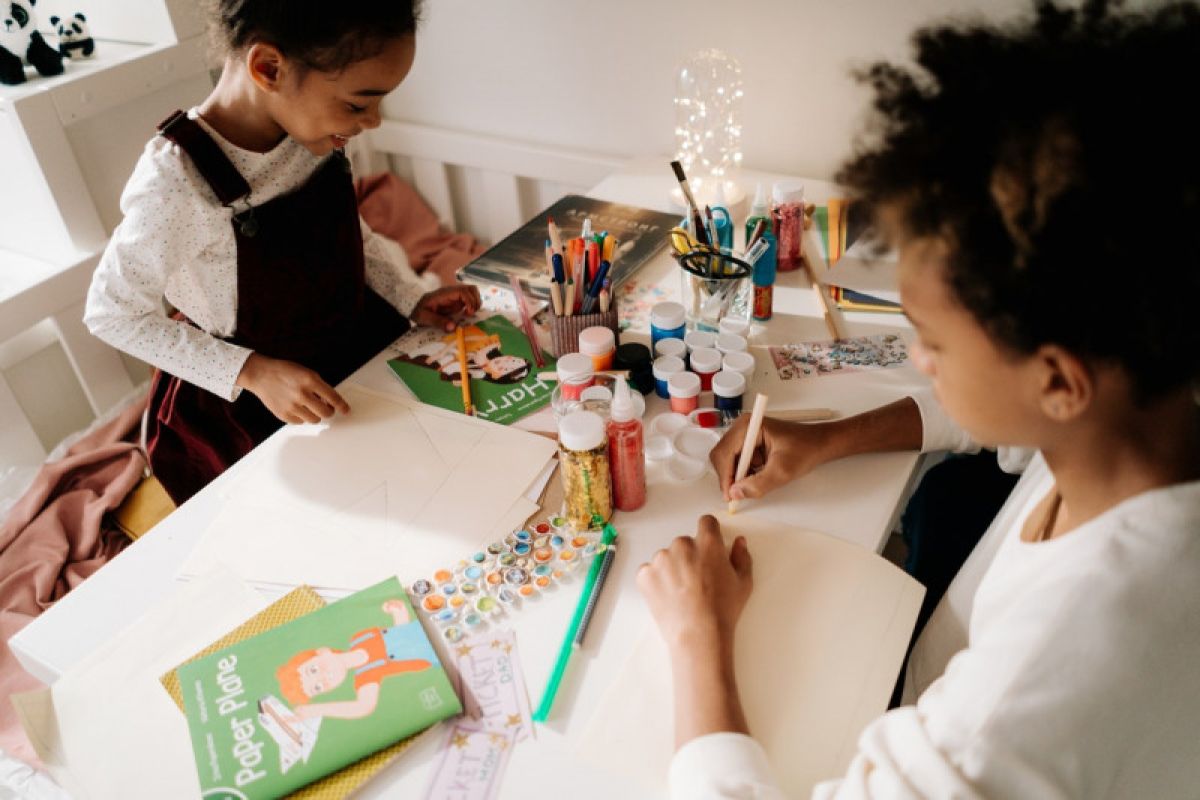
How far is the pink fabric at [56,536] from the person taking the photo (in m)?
1.20

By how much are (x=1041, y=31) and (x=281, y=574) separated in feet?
2.41

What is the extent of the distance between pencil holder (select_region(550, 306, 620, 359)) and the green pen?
0.91 ft

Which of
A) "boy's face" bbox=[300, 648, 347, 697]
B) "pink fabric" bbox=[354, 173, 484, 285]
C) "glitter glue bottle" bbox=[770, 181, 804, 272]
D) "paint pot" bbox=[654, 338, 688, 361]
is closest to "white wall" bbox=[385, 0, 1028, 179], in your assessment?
"pink fabric" bbox=[354, 173, 484, 285]

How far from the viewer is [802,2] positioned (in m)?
1.41

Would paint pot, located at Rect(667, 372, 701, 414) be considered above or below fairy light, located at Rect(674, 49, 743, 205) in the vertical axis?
below

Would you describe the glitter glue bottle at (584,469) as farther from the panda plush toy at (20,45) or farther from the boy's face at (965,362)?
the panda plush toy at (20,45)

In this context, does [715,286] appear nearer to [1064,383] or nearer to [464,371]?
[464,371]

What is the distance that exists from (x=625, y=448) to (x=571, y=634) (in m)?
0.18

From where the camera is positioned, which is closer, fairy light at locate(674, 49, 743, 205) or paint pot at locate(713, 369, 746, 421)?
paint pot at locate(713, 369, 746, 421)

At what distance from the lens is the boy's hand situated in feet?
2.78

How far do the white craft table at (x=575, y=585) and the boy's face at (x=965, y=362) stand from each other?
253mm

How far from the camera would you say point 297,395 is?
3.25ft

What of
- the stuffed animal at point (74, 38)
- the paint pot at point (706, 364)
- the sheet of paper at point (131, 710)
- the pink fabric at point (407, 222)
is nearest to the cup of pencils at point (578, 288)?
the paint pot at point (706, 364)

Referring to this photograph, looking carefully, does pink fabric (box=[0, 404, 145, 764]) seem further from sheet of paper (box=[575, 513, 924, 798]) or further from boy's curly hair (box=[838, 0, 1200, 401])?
boy's curly hair (box=[838, 0, 1200, 401])
